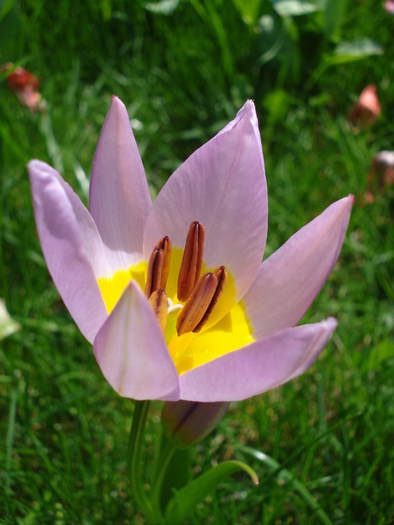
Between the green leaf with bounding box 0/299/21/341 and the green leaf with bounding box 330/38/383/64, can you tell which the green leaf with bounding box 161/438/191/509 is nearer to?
the green leaf with bounding box 0/299/21/341

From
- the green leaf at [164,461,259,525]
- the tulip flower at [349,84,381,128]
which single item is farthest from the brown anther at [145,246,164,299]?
the tulip flower at [349,84,381,128]

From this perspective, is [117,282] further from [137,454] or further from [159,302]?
[137,454]

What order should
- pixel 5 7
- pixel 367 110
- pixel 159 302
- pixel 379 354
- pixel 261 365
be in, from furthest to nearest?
pixel 367 110
pixel 5 7
pixel 379 354
pixel 159 302
pixel 261 365

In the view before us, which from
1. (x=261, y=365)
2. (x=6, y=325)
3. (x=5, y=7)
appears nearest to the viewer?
(x=261, y=365)

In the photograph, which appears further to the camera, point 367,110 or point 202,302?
point 367,110

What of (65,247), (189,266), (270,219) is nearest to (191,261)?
(189,266)

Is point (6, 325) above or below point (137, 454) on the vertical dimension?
below

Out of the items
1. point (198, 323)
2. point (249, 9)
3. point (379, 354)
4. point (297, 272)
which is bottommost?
point (379, 354)

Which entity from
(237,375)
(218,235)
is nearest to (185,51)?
(218,235)
